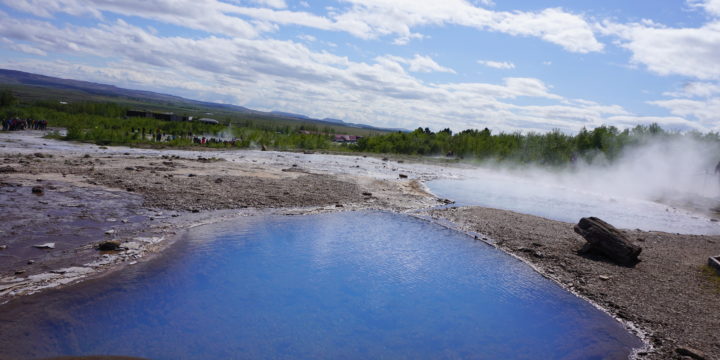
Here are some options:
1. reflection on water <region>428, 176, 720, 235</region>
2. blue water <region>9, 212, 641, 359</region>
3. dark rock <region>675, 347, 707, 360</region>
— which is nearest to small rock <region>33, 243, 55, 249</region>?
blue water <region>9, 212, 641, 359</region>

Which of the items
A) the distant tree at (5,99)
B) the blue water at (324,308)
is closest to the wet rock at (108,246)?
the blue water at (324,308)

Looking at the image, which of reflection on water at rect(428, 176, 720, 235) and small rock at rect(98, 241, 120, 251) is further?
reflection on water at rect(428, 176, 720, 235)

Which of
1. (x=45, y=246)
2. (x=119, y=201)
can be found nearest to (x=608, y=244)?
(x=45, y=246)

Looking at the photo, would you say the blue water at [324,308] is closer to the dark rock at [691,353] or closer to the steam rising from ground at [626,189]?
the dark rock at [691,353]

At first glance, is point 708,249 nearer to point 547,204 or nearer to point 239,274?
point 547,204

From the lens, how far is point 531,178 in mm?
39281

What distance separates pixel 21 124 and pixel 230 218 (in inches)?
1581

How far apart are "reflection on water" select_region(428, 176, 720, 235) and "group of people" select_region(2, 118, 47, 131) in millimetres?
37873

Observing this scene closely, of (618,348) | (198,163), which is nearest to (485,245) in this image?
(618,348)

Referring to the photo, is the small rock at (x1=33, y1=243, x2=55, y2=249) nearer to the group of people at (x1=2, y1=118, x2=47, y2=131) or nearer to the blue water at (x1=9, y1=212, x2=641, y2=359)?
the blue water at (x1=9, y1=212, x2=641, y2=359)

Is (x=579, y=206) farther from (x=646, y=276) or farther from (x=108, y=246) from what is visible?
(x=108, y=246)

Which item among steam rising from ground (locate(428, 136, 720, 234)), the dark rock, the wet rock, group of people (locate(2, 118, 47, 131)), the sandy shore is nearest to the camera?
the dark rock

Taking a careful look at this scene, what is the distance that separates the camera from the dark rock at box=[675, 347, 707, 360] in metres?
6.88

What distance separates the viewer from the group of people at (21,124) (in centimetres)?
3942
